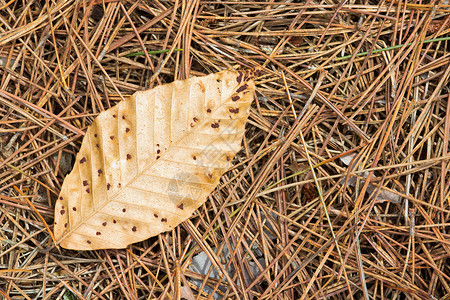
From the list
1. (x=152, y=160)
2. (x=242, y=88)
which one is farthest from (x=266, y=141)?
(x=152, y=160)

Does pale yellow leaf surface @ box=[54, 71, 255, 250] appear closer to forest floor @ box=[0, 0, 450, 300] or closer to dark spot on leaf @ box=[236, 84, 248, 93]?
dark spot on leaf @ box=[236, 84, 248, 93]

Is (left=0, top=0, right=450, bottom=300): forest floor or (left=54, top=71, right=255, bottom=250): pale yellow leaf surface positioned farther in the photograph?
(left=0, top=0, right=450, bottom=300): forest floor

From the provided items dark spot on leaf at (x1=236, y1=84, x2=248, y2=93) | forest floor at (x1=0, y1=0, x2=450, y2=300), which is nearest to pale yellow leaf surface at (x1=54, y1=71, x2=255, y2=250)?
dark spot on leaf at (x1=236, y1=84, x2=248, y2=93)

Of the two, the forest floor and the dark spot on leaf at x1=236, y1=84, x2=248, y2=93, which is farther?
the forest floor

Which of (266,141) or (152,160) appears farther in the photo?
(266,141)

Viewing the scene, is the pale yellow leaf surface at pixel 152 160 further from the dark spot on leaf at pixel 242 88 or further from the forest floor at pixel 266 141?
the forest floor at pixel 266 141

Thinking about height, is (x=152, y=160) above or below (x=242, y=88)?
below

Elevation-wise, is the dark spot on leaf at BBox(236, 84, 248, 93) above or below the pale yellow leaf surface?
above

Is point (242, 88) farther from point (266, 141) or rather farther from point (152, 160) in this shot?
point (152, 160)

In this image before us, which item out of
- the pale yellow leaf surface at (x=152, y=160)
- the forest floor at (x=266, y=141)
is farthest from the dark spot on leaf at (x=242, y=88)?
the forest floor at (x=266, y=141)
